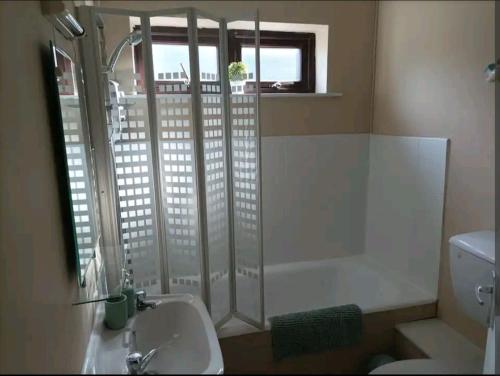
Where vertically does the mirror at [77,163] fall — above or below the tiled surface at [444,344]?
above

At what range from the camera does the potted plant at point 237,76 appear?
1.32 meters

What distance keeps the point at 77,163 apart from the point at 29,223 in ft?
1.25

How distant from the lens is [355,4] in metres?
2.09

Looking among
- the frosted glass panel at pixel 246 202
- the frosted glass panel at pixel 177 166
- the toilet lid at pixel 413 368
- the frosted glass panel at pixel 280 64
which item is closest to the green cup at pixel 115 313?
the frosted glass panel at pixel 177 166

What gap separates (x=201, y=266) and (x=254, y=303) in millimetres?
338

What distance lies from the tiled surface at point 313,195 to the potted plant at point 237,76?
73 centimetres

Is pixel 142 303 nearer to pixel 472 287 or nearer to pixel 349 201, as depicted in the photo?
pixel 472 287

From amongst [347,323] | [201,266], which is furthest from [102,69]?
[347,323]

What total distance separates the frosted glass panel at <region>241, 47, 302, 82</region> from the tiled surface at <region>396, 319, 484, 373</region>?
1508 millimetres

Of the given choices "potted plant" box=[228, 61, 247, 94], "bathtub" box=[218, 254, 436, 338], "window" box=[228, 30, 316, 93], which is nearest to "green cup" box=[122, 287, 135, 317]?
"potted plant" box=[228, 61, 247, 94]

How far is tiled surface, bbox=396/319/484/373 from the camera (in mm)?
1384

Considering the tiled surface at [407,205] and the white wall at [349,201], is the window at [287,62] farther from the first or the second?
the tiled surface at [407,205]

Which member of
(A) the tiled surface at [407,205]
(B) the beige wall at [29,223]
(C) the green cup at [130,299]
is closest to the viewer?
(B) the beige wall at [29,223]

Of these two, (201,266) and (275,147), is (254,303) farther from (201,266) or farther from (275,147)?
(275,147)
